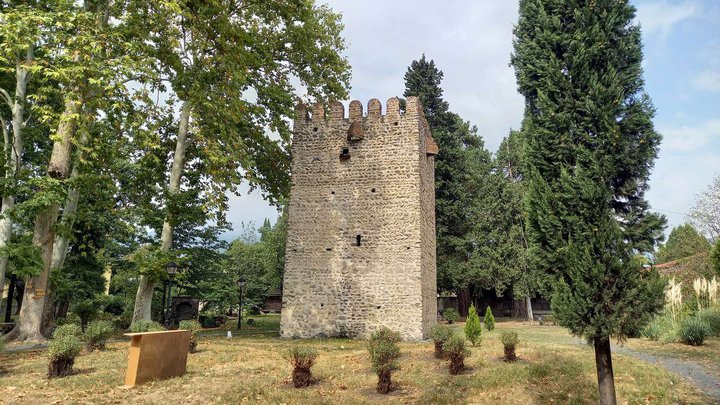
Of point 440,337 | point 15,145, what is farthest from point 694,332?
point 15,145

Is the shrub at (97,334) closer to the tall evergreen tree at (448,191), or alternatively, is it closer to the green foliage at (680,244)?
the tall evergreen tree at (448,191)

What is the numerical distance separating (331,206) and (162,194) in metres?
6.13

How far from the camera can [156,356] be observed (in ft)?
25.0

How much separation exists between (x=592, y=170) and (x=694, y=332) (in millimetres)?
10627

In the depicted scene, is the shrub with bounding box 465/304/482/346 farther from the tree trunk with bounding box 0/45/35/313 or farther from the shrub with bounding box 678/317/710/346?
the tree trunk with bounding box 0/45/35/313

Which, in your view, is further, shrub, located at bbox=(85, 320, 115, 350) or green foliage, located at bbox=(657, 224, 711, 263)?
green foliage, located at bbox=(657, 224, 711, 263)

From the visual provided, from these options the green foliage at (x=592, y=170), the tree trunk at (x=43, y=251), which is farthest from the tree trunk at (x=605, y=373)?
the tree trunk at (x=43, y=251)

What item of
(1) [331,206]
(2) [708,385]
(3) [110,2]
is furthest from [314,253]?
(2) [708,385]

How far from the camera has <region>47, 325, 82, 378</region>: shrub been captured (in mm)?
7523

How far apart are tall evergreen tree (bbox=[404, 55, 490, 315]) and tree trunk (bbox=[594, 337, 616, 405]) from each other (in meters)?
22.3

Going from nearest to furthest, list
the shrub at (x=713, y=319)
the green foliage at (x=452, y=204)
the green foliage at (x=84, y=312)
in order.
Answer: the shrub at (x=713, y=319)
the green foliage at (x=84, y=312)
the green foliage at (x=452, y=204)

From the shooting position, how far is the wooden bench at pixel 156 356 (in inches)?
284

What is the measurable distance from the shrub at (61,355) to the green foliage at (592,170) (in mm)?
8414

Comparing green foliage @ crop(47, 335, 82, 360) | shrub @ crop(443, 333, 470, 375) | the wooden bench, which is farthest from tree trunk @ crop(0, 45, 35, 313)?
shrub @ crop(443, 333, 470, 375)
